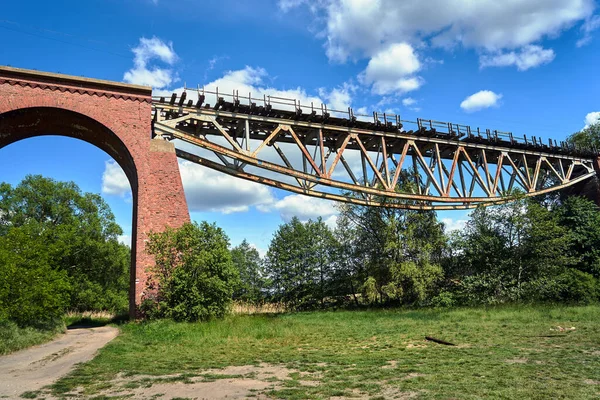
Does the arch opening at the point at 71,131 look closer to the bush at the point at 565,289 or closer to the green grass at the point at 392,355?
the green grass at the point at 392,355

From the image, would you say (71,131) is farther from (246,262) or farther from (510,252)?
(246,262)

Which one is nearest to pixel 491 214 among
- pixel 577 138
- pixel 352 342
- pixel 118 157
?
pixel 352 342

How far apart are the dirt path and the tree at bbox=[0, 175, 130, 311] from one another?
18419 mm

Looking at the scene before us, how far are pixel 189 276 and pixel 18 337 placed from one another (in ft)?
17.3

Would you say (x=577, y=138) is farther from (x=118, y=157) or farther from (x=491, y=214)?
(x=118, y=157)

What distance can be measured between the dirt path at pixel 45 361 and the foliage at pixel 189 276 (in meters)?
2.00

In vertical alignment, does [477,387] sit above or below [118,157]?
below

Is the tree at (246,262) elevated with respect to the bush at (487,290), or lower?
elevated

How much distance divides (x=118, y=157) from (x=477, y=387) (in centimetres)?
1664

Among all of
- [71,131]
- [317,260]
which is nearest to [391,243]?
[317,260]

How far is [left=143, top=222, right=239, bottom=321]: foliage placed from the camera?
45.7 ft

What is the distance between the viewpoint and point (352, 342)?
11.8 m

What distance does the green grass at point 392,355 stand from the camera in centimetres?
604

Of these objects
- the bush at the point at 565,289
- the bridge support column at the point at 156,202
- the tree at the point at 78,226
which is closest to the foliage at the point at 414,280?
the bush at the point at 565,289
